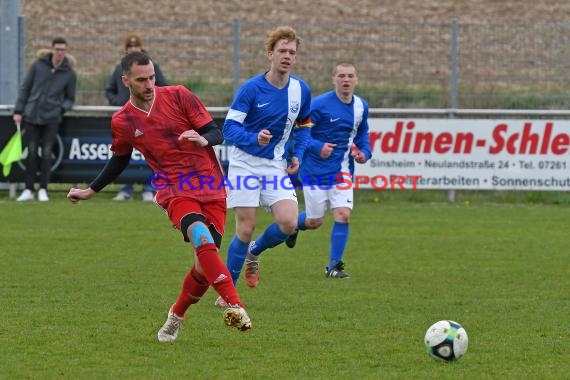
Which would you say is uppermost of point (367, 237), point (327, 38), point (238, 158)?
point (327, 38)

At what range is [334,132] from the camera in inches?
448

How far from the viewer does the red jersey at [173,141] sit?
7.59m

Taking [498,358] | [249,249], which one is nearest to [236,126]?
[249,249]

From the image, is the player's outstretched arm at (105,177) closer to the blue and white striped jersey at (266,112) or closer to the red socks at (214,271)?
the red socks at (214,271)

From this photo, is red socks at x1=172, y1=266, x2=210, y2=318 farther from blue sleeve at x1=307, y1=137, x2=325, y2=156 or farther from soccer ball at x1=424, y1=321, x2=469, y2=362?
blue sleeve at x1=307, y1=137, x2=325, y2=156

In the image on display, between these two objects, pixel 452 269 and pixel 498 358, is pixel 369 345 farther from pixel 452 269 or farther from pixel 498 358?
pixel 452 269

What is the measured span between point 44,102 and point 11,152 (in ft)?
3.22

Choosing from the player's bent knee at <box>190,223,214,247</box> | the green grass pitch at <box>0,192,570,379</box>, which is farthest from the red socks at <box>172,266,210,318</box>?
the player's bent knee at <box>190,223,214,247</box>

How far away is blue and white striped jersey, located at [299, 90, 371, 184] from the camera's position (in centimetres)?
1138

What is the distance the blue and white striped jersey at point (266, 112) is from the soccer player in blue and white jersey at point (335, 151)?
1791mm

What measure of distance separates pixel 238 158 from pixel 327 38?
932 cm

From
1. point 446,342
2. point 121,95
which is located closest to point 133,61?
point 446,342

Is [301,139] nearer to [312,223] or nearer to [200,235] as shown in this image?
[312,223]

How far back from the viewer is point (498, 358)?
7.02 meters
